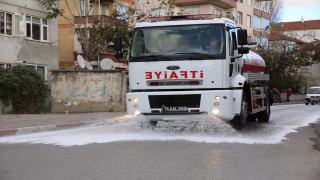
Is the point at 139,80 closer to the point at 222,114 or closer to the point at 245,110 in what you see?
the point at 222,114

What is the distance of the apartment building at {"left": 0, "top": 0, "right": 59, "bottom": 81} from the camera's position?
1069 inches

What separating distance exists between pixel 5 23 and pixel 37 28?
2671 mm

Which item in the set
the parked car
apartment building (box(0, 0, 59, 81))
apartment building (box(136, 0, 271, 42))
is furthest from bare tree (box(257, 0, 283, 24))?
apartment building (box(0, 0, 59, 81))

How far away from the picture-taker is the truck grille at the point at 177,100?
39.5 feet

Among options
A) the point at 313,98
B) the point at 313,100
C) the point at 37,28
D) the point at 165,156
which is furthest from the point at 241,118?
the point at 313,98

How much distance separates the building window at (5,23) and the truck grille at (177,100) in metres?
17.1

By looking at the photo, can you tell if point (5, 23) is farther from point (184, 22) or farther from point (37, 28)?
point (184, 22)

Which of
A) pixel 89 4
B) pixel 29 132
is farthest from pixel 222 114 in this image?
pixel 89 4

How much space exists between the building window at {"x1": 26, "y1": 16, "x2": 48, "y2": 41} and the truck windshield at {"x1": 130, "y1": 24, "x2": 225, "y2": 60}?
58.5 feet

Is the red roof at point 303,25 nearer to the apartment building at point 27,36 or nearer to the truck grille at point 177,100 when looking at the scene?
the apartment building at point 27,36

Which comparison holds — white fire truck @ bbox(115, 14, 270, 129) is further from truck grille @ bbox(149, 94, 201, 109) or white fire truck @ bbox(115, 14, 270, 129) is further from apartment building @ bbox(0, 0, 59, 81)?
apartment building @ bbox(0, 0, 59, 81)

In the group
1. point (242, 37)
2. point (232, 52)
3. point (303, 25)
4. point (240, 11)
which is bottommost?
point (232, 52)

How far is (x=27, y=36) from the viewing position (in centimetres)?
2892

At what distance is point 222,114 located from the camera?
11984mm
